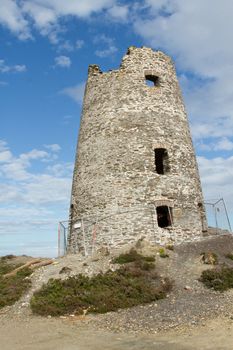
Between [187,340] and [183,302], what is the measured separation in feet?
11.1

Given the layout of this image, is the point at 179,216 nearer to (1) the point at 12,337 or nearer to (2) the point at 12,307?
(2) the point at 12,307

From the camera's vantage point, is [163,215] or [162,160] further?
[163,215]

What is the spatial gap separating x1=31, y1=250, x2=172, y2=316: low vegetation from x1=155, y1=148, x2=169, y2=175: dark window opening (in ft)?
22.8

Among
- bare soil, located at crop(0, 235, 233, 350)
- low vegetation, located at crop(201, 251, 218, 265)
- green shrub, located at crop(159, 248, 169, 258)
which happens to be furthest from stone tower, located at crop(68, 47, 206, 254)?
bare soil, located at crop(0, 235, 233, 350)

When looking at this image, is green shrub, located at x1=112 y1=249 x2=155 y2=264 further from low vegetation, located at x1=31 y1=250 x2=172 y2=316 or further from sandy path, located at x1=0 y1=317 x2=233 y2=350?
sandy path, located at x1=0 y1=317 x2=233 y2=350

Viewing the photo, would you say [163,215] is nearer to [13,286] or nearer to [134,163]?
[134,163]

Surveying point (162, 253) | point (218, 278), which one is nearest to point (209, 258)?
point (218, 278)

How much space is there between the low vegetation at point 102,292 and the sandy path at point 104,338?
136cm

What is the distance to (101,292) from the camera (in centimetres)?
1463

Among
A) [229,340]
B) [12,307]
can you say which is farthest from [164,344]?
[12,307]

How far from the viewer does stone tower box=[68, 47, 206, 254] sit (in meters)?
20.4

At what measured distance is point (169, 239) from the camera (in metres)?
20.2

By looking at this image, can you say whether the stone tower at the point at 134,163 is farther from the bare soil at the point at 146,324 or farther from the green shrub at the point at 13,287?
the green shrub at the point at 13,287

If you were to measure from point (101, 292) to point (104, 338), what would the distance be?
371cm
